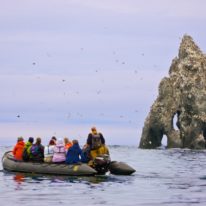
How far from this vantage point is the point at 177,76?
126m

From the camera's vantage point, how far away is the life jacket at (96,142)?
123 ft

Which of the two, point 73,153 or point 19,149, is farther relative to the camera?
point 19,149

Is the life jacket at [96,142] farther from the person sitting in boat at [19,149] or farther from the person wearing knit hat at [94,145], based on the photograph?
the person sitting in boat at [19,149]

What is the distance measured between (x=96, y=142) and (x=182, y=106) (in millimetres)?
86662

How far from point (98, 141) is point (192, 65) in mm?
90090

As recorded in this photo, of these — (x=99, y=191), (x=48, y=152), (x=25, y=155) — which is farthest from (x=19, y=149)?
(x=99, y=191)

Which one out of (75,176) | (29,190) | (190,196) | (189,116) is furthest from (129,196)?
(189,116)

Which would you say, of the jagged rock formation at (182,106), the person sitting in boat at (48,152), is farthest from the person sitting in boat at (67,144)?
the jagged rock formation at (182,106)

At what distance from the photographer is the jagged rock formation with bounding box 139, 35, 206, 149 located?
389 feet

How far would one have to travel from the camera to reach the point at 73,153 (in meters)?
37.5

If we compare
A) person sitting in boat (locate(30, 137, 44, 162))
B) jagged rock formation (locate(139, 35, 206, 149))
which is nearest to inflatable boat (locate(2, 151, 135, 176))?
person sitting in boat (locate(30, 137, 44, 162))

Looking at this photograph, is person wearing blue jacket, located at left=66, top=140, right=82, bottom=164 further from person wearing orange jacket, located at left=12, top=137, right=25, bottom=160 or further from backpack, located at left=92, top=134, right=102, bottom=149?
person wearing orange jacket, located at left=12, top=137, right=25, bottom=160

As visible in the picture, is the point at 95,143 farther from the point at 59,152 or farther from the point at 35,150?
the point at 35,150

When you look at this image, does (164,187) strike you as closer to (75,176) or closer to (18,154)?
(75,176)
